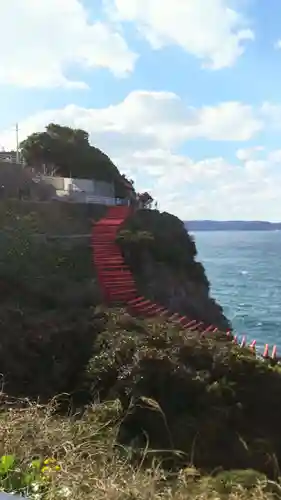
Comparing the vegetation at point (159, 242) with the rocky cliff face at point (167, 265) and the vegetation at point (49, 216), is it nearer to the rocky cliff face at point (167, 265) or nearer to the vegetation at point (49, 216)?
the rocky cliff face at point (167, 265)

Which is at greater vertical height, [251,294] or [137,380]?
[137,380]

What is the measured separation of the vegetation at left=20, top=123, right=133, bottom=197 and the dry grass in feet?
88.4

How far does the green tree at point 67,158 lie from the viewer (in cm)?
3094

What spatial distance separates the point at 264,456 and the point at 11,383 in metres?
4.90

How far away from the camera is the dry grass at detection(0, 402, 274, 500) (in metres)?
3.00

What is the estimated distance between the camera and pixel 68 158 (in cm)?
3111

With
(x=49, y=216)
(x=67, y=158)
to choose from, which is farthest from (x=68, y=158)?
(x=49, y=216)

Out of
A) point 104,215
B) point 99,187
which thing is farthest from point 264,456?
point 99,187

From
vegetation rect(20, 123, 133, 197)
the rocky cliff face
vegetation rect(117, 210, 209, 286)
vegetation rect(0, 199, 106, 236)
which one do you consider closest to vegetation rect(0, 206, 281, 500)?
vegetation rect(0, 199, 106, 236)

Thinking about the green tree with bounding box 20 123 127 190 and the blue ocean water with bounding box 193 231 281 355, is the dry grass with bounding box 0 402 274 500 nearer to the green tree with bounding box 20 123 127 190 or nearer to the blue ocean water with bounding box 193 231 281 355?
the blue ocean water with bounding box 193 231 281 355

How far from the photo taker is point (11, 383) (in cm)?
1080

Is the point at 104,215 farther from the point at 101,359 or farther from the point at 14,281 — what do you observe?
the point at 101,359

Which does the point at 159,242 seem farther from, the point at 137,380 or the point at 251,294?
the point at 251,294

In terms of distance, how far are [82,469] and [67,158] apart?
2870 cm
